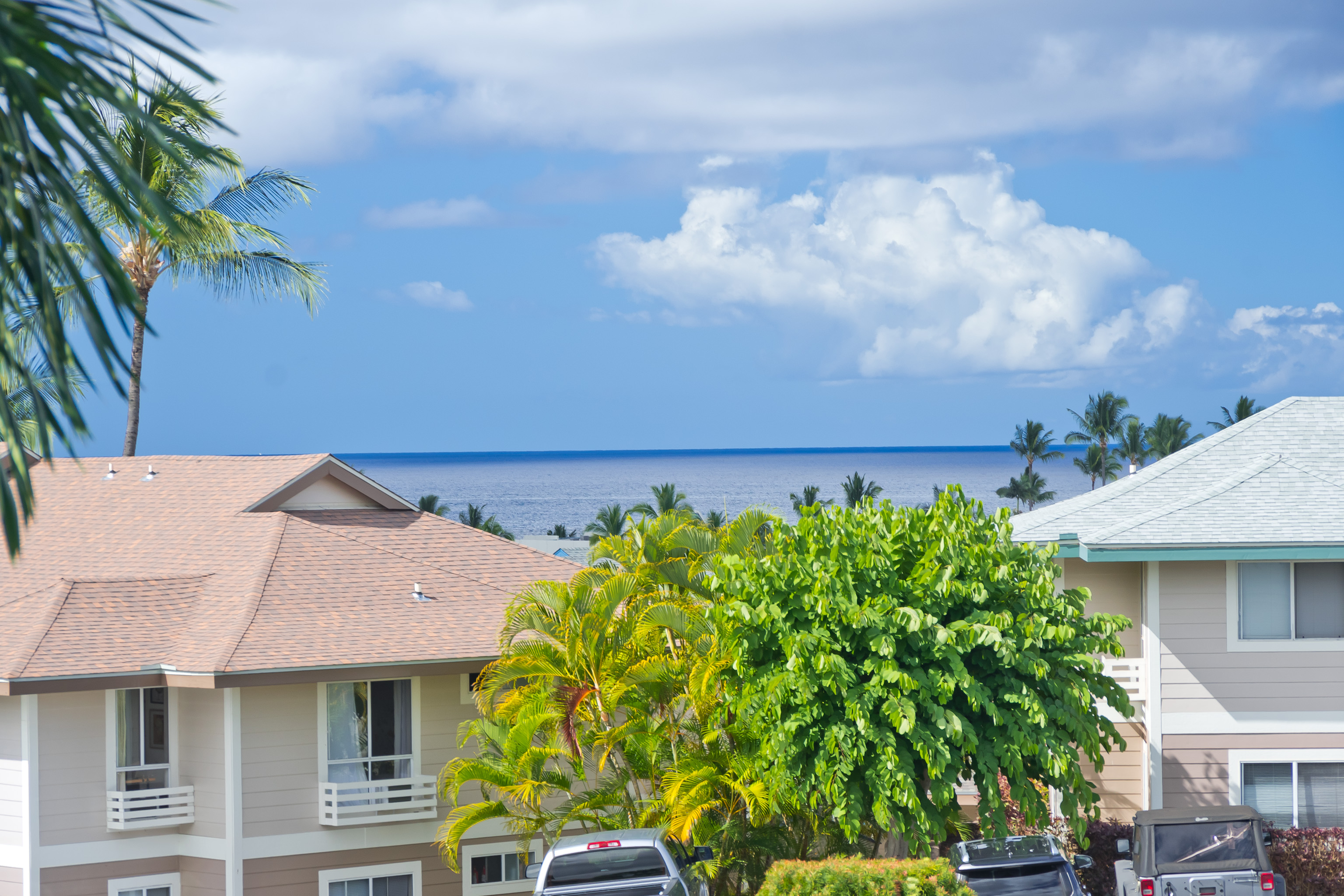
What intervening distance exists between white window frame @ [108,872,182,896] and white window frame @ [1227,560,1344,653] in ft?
53.4

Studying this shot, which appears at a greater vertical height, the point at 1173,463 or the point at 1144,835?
the point at 1173,463

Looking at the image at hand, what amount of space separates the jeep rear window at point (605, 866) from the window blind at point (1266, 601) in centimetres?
996

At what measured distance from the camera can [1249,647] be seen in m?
20.2

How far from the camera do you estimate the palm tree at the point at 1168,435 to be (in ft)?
333

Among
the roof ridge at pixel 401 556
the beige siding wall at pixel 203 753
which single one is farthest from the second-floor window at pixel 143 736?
the roof ridge at pixel 401 556

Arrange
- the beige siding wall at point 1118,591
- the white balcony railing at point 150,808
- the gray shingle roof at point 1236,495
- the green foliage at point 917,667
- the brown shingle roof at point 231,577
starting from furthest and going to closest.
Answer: the beige siding wall at point 1118,591 → the brown shingle roof at point 231,577 → the gray shingle roof at point 1236,495 → the white balcony railing at point 150,808 → the green foliage at point 917,667

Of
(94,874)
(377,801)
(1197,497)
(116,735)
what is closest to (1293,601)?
(1197,497)

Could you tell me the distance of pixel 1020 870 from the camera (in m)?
16.2

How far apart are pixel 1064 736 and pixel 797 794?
11.4ft

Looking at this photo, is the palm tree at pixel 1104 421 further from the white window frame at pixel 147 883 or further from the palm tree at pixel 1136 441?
the white window frame at pixel 147 883

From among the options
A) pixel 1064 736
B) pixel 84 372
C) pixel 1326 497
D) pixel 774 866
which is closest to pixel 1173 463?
pixel 1326 497

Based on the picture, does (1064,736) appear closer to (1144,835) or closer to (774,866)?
(1144,835)

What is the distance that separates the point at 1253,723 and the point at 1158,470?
5.13 meters

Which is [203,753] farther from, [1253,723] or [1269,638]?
[1269,638]
